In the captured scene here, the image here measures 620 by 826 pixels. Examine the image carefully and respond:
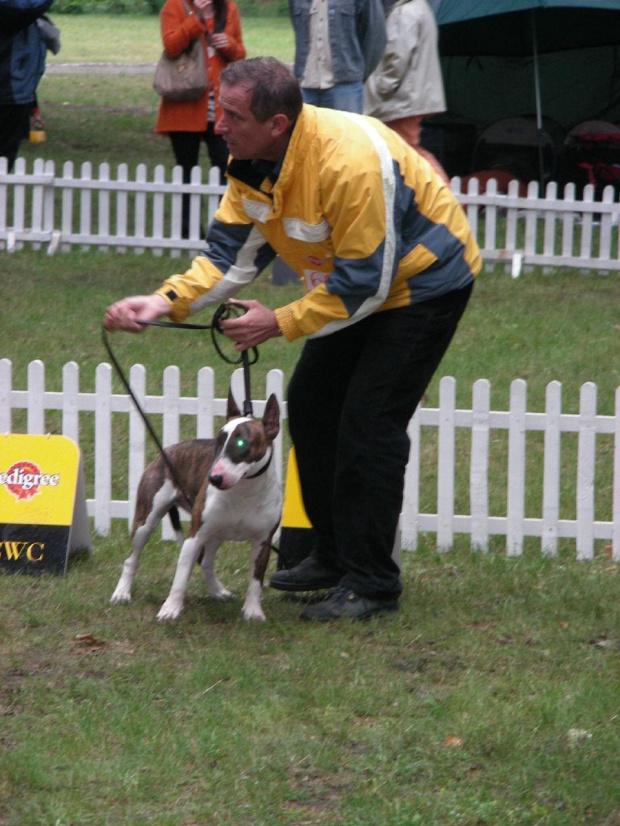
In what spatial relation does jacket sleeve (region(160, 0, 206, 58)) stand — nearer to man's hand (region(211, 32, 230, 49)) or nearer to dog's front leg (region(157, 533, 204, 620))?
man's hand (region(211, 32, 230, 49))

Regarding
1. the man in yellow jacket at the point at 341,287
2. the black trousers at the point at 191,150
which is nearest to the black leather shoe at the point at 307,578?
the man in yellow jacket at the point at 341,287

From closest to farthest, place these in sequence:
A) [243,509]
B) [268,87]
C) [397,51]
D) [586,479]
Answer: [268,87]
[243,509]
[586,479]
[397,51]

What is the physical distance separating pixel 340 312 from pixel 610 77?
11.1 m

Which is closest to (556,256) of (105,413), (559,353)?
(559,353)

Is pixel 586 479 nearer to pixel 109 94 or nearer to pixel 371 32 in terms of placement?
pixel 371 32

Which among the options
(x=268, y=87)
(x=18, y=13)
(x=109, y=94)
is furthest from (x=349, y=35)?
(x=109, y=94)

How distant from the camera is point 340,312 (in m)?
3.97

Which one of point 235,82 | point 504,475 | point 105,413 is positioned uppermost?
point 235,82

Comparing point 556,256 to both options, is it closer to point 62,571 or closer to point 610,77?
point 610,77

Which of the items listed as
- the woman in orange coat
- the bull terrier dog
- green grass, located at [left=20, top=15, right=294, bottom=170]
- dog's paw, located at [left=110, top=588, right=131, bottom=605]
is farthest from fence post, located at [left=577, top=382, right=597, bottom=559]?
green grass, located at [left=20, top=15, right=294, bottom=170]

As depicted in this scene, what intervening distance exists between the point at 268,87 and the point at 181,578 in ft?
5.62

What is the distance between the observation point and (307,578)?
4648 mm

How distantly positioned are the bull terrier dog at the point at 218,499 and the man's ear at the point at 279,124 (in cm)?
93

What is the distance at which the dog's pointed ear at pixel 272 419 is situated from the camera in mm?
4227
